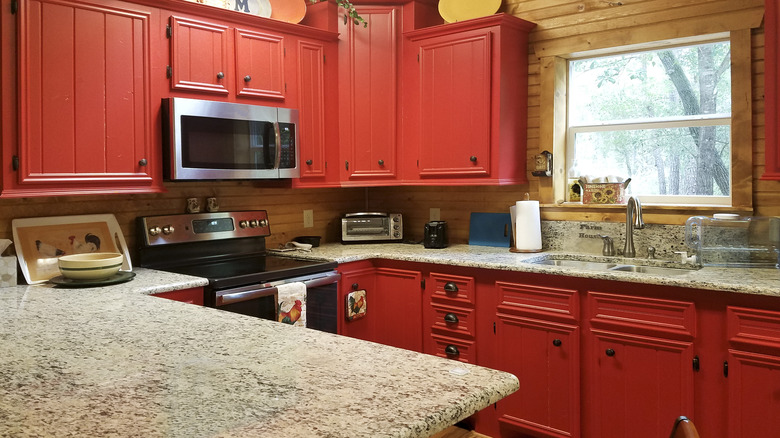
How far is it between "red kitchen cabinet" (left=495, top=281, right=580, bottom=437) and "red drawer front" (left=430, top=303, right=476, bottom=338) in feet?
0.57

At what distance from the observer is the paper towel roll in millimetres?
3541

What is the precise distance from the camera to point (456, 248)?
3.78 metres

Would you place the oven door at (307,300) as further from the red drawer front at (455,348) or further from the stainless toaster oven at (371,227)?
the stainless toaster oven at (371,227)

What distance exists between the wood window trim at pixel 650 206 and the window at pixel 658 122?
0.32ft

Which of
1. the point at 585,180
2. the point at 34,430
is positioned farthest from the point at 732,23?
the point at 34,430

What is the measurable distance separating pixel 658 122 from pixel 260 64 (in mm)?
2066

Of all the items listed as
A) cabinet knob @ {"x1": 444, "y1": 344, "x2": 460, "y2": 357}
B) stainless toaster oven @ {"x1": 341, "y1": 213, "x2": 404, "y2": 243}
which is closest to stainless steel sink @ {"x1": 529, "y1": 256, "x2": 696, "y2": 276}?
cabinet knob @ {"x1": 444, "y1": 344, "x2": 460, "y2": 357}

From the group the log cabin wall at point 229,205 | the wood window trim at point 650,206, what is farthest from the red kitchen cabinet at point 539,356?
the log cabin wall at point 229,205

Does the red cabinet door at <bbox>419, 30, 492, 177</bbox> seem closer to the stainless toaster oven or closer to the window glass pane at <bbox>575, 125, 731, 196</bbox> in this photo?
the stainless toaster oven

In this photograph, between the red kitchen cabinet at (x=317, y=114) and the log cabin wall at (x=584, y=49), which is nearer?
the log cabin wall at (x=584, y=49)

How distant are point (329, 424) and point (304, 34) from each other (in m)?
2.87

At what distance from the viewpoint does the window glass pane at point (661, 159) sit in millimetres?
3266

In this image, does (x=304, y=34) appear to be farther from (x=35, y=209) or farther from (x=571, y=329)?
(x=571, y=329)

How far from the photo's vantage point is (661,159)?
3445 millimetres
